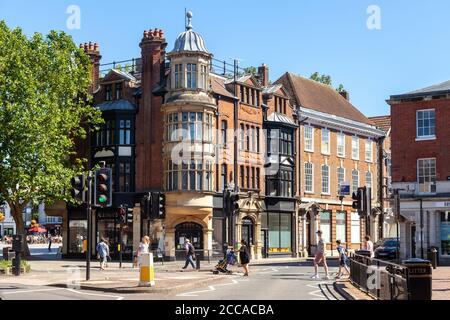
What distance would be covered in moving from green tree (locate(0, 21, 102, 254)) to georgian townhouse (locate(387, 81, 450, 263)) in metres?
20.2

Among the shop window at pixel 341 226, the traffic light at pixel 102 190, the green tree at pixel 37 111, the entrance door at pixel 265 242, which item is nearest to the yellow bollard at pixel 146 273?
the traffic light at pixel 102 190

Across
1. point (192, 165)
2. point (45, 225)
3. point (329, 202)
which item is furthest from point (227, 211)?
point (45, 225)

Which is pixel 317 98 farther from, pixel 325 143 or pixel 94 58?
pixel 94 58

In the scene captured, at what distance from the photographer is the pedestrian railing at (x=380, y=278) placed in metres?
17.5

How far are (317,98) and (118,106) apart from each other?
20.2m

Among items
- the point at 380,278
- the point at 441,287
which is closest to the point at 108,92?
the point at 441,287

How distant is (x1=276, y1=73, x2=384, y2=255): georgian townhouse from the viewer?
60.7 metres

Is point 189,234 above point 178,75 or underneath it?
underneath

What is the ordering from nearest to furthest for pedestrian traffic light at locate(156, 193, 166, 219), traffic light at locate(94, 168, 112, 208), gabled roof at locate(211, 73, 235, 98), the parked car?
traffic light at locate(94, 168, 112, 208) < pedestrian traffic light at locate(156, 193, 166, 219) < the parked car < gabled roof at locate(211, 73, 235, 98)

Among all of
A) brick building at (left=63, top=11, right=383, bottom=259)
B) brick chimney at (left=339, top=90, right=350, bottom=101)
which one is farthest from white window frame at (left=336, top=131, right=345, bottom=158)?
brick chimney at (left=339, top=90, right=350, bottom=101)

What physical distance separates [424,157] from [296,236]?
15.1 meters

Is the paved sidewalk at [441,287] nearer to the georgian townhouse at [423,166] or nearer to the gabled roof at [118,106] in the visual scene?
the georgian townhouse at [423,166]

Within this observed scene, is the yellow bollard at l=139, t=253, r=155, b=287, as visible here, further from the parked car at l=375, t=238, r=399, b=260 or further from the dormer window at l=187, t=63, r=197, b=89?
the parked car at l=375, t=238, r=399, b=260

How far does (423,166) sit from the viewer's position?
4747 centimetres
